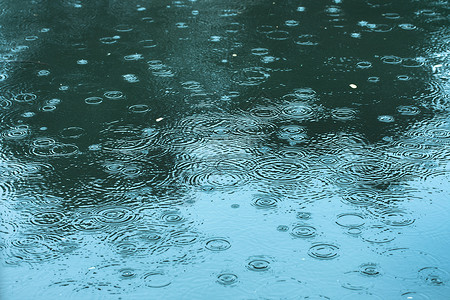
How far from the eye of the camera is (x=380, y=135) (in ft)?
15.4

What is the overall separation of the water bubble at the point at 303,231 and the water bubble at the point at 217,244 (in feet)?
1.35

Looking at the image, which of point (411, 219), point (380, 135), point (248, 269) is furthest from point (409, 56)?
point (248, 269)

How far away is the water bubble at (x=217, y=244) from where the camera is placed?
11.7 feet

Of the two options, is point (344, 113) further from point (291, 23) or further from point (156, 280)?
point (156, 280)

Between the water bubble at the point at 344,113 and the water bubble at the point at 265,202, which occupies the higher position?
the water bubble at the point at 344,113

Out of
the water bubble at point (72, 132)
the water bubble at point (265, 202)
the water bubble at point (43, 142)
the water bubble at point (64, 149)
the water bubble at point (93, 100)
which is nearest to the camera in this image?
the water bubble at point (265, 202)

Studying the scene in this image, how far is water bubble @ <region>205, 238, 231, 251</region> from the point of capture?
3.57 meters

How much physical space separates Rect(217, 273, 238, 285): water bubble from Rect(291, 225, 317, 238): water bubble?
521 mm

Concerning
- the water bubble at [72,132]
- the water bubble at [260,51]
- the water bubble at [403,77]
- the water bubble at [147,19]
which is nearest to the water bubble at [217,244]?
the water bubble at [72,132]

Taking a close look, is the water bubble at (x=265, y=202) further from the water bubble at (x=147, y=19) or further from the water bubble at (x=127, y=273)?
the water bubble at (x=147, y=19)

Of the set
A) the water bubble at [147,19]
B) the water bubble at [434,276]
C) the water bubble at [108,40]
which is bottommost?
the water bubble at [434,276]

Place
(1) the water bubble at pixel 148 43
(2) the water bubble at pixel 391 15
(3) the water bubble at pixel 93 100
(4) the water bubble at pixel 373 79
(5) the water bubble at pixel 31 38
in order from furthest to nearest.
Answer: (2) the water bubble at pixel 391 15 < (5) the water bubble at pixel 31 38 < (1) the water bubble at pixel 148 43 < (4) the water bubble at pixel 373 79 < (3) the water bubble at pixel 93 100

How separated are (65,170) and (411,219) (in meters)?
2.42

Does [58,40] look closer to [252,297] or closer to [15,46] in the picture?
[15,46]
